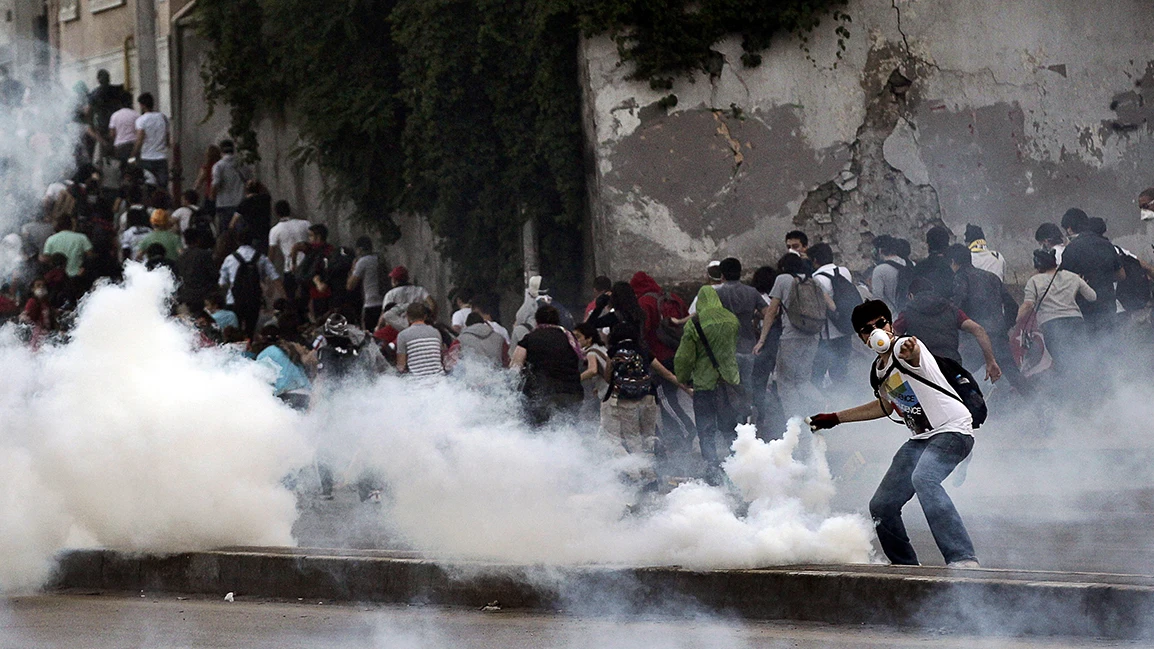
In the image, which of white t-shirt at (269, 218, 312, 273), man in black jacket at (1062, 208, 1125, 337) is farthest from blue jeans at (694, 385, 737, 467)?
white t-shirt at (269, 218, 312, 273)

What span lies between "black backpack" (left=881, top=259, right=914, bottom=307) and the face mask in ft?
18.9

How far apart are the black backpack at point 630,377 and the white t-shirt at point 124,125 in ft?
32.3

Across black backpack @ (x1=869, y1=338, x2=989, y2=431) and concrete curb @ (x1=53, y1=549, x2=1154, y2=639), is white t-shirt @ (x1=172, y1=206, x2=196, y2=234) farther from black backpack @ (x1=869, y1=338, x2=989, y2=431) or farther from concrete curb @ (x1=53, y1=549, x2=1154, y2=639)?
black backpack @ (x1=869, y1=338, x2=989, y2=431)

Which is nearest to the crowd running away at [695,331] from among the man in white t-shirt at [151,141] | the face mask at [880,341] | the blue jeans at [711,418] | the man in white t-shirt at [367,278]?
the blue jeans at [711,418]

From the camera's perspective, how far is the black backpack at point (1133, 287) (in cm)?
1334

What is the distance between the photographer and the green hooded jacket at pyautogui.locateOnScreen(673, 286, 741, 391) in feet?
40.3

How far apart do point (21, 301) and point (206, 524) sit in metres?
6.80

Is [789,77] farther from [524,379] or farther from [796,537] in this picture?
[796,537]

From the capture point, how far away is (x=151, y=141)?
20.0 m

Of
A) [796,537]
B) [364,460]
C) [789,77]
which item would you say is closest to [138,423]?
[364,460]

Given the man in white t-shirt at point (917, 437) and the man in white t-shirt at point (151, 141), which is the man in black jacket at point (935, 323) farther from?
the man in white t-shirt at point (151, 141)

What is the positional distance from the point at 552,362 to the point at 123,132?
1015 cm

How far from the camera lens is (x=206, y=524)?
978 cm

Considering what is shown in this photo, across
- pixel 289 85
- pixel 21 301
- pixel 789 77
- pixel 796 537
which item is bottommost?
pixel 796 537
